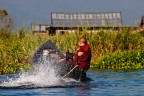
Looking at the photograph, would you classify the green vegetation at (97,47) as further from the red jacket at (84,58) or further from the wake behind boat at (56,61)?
the red jacket at (84,58)

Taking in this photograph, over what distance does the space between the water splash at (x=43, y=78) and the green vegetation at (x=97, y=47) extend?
251 inches

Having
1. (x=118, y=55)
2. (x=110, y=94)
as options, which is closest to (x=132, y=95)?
(x=110, y=94)

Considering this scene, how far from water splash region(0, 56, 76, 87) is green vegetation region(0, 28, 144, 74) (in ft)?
20.9

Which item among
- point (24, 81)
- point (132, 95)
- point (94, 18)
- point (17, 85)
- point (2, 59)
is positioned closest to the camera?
point (132, 95)

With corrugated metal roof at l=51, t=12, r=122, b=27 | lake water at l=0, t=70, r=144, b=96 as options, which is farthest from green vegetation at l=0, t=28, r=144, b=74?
corrugated metal roof at l=51, t=12, r=122, b=27

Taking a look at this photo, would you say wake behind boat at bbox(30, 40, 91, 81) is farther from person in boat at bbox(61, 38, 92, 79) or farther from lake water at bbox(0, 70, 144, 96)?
lake water at bbox(0, 70, 144, 96)

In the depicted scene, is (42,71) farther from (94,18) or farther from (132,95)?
(94,18)

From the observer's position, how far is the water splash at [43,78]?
703 inches

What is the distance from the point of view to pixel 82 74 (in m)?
18.5

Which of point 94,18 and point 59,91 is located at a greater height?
point 94,18

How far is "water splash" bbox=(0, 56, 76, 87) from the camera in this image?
58.6ft

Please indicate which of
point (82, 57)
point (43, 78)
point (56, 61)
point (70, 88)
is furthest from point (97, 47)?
point (70, 88)

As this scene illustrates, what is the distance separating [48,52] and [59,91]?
4192 millimetres

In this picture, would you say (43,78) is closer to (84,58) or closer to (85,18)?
(84,58)
